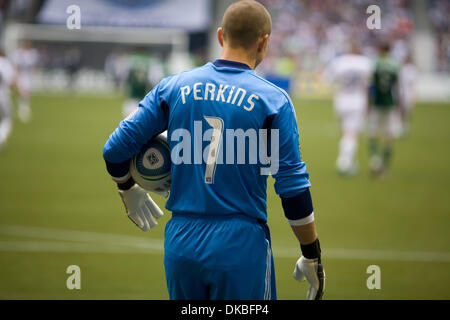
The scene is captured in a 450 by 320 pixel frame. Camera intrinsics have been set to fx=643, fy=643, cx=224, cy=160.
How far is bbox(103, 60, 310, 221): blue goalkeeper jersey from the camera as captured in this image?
9.48 ft

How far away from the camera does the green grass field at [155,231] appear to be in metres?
6.15

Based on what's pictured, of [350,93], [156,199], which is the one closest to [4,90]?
[156,199]

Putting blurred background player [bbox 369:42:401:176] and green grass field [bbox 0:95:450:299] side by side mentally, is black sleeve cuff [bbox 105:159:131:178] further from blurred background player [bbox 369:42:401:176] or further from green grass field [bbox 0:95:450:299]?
blurred background player [bbox 369:42:401:176]

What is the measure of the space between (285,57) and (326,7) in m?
5.35

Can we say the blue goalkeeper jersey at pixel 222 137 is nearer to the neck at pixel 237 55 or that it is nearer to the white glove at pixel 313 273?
the neck at pixel 237 55

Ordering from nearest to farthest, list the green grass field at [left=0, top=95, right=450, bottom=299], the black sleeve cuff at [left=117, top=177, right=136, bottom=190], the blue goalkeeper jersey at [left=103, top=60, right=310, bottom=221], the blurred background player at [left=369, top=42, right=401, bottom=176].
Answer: the blue goalkeeper jersey at [left=103, top=60, right=310, bottom=221]
the black sleeve cuff at [left=117, top=177, right=136, bottom=190]
the green grass field at [left=0, top=95, right=450, bottom=299]
the blurred background player at [left=369, top=42, right=401, bottom=176]

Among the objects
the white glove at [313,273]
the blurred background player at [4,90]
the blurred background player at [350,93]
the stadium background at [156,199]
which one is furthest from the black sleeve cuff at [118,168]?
the blurred background player at [4,90]

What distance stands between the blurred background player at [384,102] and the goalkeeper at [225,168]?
32.5ft

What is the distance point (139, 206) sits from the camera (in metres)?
3.42

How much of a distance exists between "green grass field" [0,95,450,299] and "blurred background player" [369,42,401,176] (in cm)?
69

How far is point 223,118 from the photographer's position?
2.91 meters

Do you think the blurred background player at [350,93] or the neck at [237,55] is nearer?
the neck at [237,55]

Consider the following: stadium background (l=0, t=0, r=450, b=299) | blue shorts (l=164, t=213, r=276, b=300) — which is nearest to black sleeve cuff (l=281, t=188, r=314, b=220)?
blue shorts (l=164, t=213, r=276, b=300)
